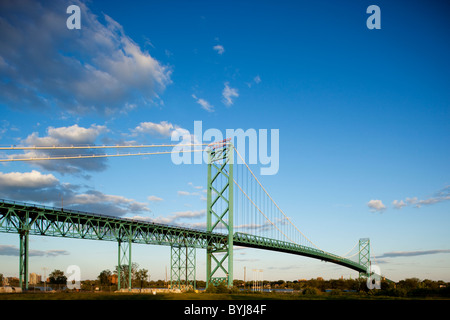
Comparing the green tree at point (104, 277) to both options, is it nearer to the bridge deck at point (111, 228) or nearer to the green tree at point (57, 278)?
the green tree at point (57, 278)

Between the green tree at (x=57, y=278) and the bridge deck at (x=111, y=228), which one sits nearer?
the bridge deck at (x=111, y=228)

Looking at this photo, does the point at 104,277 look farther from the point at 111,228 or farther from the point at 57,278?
the point at 111,228

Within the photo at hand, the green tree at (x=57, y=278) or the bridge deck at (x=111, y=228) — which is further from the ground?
the bridge deck at (x=111, y=228)

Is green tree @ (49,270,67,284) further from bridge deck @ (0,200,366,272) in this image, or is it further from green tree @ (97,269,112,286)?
bridge deck @ (0,200,366,272)

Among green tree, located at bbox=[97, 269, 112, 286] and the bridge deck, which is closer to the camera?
the bridge deck

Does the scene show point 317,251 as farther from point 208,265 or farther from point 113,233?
point 113,233

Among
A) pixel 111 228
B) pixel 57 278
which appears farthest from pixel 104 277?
pixel 111 228

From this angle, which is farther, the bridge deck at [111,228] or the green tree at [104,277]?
the green tree at [104,277]

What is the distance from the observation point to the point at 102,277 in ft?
408

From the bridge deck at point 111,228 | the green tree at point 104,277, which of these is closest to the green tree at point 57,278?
the green tree at point 104,277

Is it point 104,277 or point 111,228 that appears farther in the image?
point 104,277

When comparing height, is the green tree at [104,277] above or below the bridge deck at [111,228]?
below

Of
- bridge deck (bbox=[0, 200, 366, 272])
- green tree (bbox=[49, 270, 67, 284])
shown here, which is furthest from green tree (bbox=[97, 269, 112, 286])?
bridge deck (bbox=[0, 200, 366, 272])
